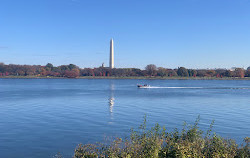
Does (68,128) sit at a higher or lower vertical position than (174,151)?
lower

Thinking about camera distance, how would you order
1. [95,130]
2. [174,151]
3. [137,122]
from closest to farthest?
1. [174,151]
2. [95,130]
3. [137,122]

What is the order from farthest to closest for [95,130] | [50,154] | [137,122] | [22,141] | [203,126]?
1. [137,122]
2. [203,126]
3. [95,130]
4. [22,141]
5. [50,154]

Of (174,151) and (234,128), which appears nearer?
(174,151)

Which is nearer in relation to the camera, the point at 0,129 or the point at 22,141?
the point at 22,141

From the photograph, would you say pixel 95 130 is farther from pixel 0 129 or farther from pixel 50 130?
pixel 0 129

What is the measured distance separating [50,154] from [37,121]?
49.9 feet

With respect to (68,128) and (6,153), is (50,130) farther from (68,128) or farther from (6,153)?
(6,153)

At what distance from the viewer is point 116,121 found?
3628 cm

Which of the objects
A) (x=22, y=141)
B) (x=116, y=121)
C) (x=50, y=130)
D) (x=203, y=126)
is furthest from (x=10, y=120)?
(x=203, y=126)

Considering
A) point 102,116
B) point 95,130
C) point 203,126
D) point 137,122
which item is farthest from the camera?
point 102,116

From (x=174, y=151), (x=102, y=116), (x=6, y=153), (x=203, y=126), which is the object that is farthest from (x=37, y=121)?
(x=174, y=151)

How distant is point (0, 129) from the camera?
3105 centimetres

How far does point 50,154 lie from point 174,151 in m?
11.9

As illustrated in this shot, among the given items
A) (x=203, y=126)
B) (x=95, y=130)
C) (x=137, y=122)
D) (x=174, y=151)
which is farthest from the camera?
(x=137, y=122)
